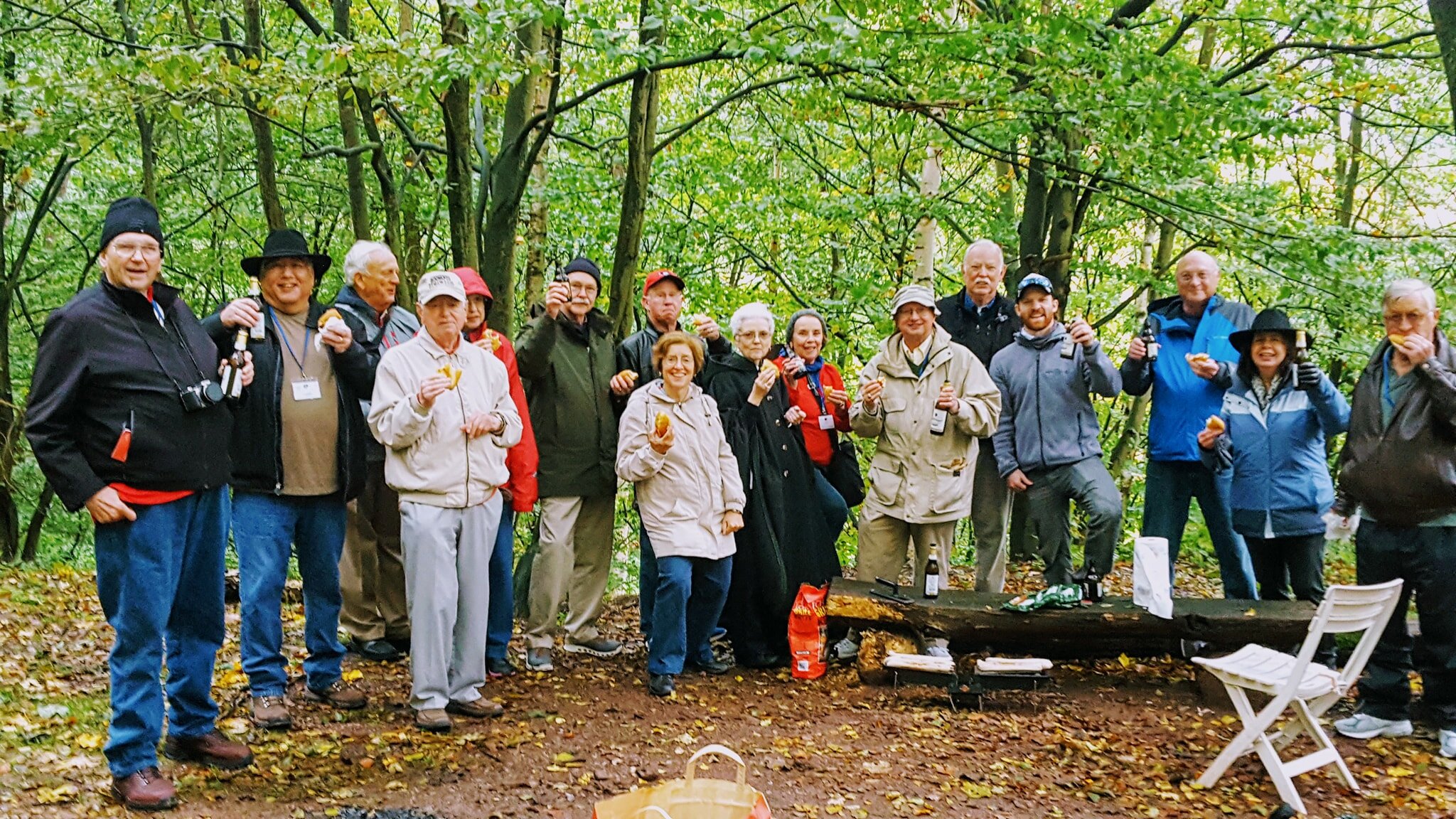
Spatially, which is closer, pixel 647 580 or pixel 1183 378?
pixel 1183 378

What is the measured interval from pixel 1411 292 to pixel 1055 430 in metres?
2.03

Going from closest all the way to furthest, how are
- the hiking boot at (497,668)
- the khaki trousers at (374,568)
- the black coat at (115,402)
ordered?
the black coat at (115,402) < the khaki trousers at (374,568) < the hiking boot at (497,668)

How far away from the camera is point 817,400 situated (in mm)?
6496

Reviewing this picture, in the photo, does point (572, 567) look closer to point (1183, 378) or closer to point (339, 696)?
point (339, 696)

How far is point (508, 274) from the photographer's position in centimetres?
738

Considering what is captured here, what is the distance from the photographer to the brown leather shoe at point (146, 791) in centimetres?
368

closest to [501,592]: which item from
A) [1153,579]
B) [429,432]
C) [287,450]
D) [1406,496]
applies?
[429,432]

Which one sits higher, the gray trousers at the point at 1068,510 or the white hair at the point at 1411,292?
the white hair at the point at 1411,292

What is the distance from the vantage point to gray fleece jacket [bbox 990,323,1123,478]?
20.0ft

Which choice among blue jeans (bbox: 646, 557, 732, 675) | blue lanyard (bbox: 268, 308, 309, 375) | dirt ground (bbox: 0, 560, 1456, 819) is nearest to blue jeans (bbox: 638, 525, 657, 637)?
blue jeans (bbox: 646, 557, 732, 675)

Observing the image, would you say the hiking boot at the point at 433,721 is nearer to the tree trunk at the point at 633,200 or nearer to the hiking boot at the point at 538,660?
the hiking boot at the point at 538,660

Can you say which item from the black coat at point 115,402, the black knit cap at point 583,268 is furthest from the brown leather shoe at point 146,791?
the black knit cap at point 583,268

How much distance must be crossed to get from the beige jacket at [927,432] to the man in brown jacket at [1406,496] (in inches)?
78.4

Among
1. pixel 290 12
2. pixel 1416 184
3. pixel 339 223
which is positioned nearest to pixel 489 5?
pixel 290 12
